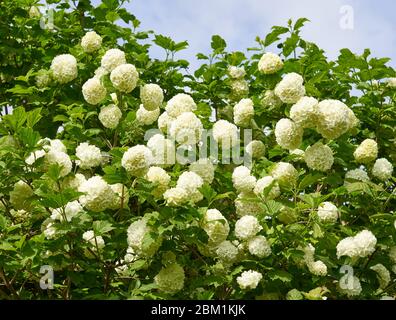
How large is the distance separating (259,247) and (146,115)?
1177 millimetres

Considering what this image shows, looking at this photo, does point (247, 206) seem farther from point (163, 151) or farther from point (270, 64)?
point (270, 64)

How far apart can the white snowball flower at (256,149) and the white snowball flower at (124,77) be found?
3.08 ft

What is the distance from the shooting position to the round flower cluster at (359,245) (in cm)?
345

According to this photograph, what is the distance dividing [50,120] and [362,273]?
2466 mm

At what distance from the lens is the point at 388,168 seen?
407 centimetres

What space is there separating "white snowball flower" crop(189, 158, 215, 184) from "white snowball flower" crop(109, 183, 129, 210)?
373 millimetres

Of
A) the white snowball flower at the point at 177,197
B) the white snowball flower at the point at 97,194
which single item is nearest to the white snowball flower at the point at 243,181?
the white snowball flower at the point at 177,197

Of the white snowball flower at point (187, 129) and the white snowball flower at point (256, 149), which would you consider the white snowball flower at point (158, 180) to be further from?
the white snowball flower at point (256, 149)

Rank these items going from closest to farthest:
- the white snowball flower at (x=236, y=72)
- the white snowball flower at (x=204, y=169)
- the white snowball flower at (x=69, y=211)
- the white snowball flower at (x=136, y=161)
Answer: the white snowball flower at (x=136, y=161), the white snowball flower at (x=69, y=211), the white snowball flower at (x=204, y=169), the white snowball flower at (x=236, y=72)

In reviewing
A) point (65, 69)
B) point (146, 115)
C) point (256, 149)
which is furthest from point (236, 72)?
point (65, 69)

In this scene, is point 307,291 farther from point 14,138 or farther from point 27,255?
point 14,138

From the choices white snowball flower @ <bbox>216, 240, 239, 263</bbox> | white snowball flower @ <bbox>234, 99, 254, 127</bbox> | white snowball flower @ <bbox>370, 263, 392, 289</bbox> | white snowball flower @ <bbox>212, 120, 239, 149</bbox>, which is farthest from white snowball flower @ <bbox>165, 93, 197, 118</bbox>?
white snowball flower @ <bbox>370, 263, 392, 289</bbox>

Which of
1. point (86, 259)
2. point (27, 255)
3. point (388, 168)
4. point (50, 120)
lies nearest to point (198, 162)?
point (86, 259)

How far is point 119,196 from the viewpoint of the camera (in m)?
3.22
